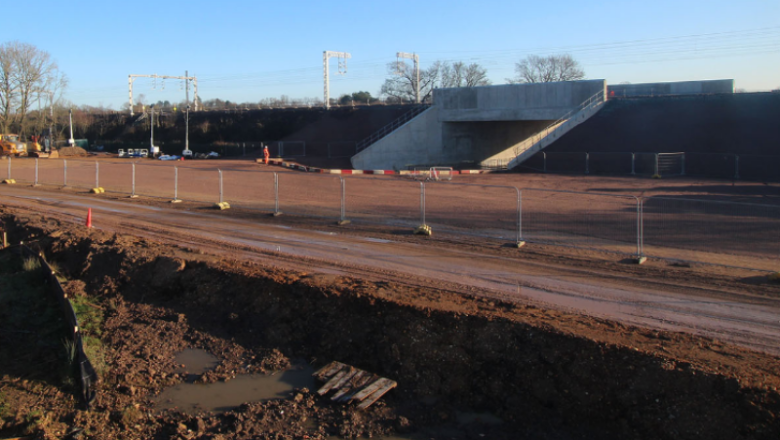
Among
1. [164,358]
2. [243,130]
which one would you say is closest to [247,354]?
[164,358]

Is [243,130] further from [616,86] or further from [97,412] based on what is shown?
[97,412]

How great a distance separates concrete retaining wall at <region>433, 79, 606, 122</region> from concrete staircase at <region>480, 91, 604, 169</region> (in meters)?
0.54

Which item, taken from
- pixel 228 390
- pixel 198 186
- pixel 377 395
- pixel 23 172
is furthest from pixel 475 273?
pixel 23 172

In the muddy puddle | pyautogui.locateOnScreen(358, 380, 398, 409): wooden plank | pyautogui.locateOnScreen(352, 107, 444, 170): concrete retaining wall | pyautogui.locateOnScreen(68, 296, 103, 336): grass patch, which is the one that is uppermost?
pyautogui.locateOnScreen(352, 107, 444, 170): concrete retaining wall

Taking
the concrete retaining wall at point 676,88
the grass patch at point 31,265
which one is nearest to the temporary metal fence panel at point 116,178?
the grass patch at point 31,265

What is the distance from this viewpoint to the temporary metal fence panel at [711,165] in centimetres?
3569

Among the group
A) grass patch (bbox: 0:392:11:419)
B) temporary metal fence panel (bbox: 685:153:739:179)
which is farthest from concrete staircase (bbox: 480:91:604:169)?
grass patch (bbox: 0:392:11:419)

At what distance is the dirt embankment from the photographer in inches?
271

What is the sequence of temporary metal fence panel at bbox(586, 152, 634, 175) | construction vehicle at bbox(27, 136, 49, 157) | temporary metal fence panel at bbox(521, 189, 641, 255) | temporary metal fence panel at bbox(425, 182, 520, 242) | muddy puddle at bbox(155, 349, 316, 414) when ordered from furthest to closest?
1. construction vehicle at bbox(27, 136, 49, 157)
2. temporary metal fence panel at bbox(586, 152, 634, 175)
3. temporary metal fence panel at bbox(425, 182, 520, 242)
4. temporary metal fence panel at bbox(521, 189, 641, 255)
5. muddy puddle at bbox(155, 349, 316, 414)

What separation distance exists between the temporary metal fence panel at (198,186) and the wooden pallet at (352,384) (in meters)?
18.3

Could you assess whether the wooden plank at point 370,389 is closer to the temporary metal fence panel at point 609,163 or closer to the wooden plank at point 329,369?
the wooden plank at point 329,369

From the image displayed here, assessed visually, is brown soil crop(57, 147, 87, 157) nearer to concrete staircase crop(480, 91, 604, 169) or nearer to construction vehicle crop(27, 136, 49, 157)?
construction vehicle crop(27, 136, 49, 157)

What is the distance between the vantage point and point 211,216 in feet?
71.0

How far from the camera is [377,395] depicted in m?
7.85
